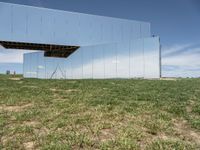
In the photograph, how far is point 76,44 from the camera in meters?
29.6

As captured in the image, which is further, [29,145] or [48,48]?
[48,48]

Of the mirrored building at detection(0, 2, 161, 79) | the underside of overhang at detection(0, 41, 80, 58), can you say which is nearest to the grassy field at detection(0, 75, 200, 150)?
the mirrored building at detection(0, 2, 161, 79)

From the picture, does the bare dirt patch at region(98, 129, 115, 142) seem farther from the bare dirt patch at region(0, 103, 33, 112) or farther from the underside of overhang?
the underside of overhang

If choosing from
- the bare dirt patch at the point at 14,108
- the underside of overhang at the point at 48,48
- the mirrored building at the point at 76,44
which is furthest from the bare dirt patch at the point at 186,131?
the underside of overhang at the point at 48,48

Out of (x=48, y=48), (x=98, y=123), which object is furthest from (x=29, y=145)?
(x=48, y=48)

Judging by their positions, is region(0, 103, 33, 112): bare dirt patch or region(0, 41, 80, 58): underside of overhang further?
region(0, 41, 80, 58): underside of overhang

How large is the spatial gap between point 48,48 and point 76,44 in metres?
3.66

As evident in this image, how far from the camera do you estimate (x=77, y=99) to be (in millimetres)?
8078

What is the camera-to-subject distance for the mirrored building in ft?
79.7

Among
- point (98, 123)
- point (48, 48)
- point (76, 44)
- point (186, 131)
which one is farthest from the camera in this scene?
point (48, 48)

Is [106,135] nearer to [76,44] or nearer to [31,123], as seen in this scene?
[31,123]

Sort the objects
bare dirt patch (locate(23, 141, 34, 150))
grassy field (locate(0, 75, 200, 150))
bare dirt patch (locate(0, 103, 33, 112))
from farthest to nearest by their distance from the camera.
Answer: bare dirt patch (locate(0, 103, 33, 112)) → grassy field (locate(0, 75, 200, 150)) → bare dirt patch (locate(23, 141, 34, 150))

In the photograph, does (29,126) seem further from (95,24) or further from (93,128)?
(95,24)

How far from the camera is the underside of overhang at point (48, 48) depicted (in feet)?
95.5
